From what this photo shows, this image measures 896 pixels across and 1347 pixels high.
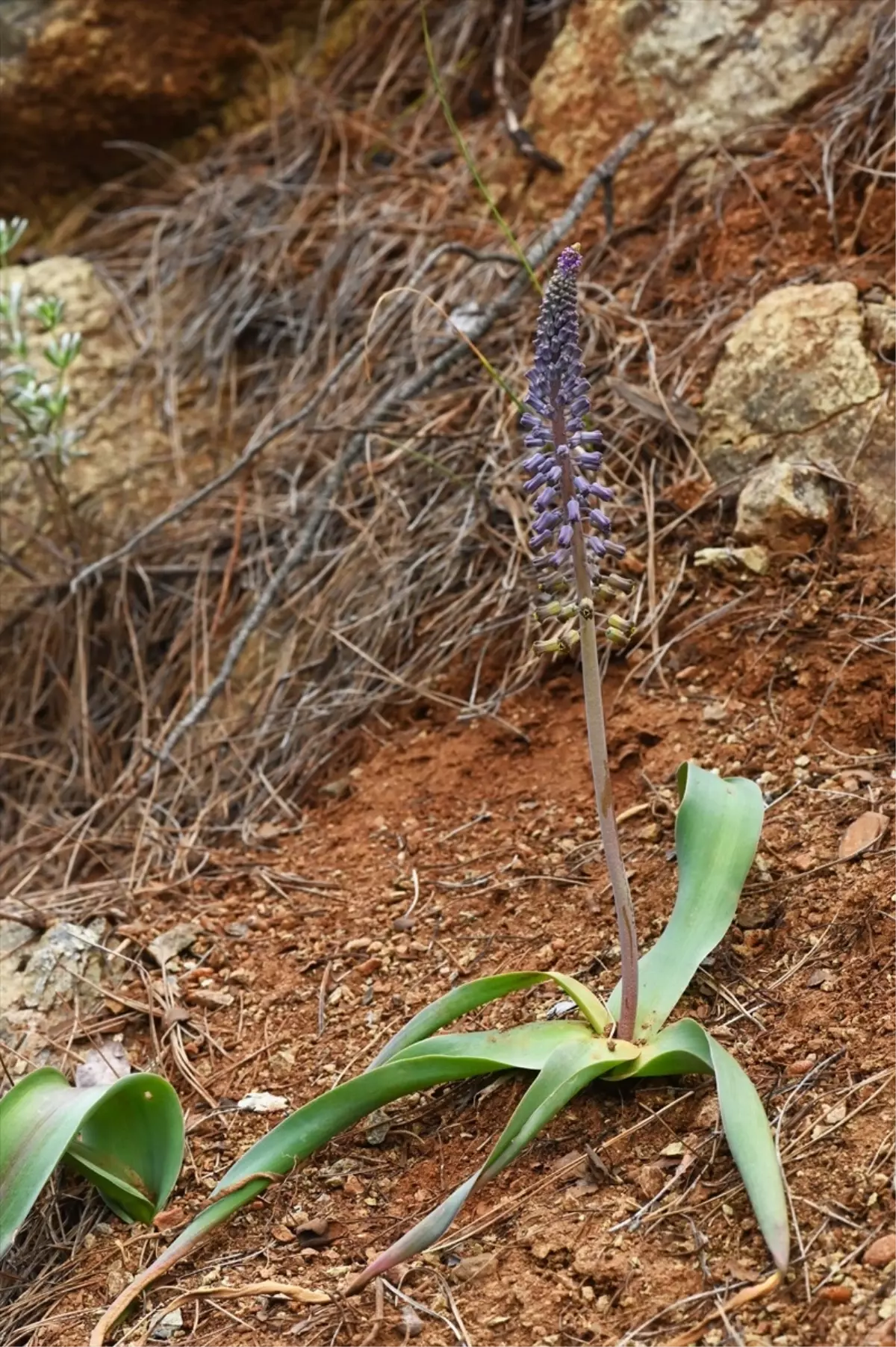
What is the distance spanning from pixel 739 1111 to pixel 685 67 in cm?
318

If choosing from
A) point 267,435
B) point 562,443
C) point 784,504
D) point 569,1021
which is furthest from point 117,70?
point 569,1021

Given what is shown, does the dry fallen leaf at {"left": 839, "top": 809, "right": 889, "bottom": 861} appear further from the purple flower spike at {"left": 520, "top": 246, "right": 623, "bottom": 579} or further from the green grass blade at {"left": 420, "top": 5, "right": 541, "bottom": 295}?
the green grass blade at {"left": 420, "top": 5, "right": 541, "bottom": 295}

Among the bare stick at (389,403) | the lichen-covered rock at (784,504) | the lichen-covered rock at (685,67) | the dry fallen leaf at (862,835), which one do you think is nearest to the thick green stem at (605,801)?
the dry fallen leaf at (862,835)

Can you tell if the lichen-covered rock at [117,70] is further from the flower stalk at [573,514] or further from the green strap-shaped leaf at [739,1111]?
the green strap-shaped leaf at [739,1111]

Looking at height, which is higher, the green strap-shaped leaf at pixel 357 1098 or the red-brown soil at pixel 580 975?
the green strap-shaped leaf at pixel 357 1098


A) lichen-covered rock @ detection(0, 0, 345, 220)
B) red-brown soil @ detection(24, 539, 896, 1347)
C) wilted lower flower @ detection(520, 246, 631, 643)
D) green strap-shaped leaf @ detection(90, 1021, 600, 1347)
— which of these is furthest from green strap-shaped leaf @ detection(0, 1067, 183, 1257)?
lichen-covered rock @ detection(0, 0, 345, 220)

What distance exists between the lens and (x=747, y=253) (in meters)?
3.53

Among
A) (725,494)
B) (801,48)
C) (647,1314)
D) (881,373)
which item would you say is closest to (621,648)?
(725,494)

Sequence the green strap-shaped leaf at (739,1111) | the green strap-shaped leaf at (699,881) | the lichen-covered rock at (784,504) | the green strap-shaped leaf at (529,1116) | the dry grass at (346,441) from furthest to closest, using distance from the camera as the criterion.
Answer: the dry grass at (346,441) → the lichen-covered rock at (784,504) → the green strap-shaped leaf at (699,881) → the green strap-shaped leaf at (529,1116) → the green strap-shaped leaf at (739,1111)

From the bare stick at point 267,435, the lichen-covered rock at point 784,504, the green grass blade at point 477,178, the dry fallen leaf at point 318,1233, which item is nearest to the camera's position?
the dry fallen leaf at point 318,1233

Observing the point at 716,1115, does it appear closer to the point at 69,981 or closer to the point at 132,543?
the point at 69,981

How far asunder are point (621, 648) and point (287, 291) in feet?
6.70

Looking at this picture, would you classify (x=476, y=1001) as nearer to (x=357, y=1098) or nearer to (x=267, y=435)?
(x=357, y=1098)

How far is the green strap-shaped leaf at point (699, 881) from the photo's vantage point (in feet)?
7.04
